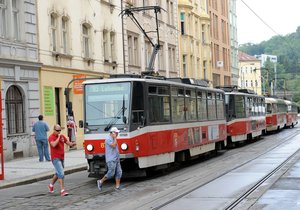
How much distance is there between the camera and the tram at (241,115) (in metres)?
29.4

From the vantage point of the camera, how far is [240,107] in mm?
30828

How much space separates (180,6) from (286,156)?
30401 millimetres

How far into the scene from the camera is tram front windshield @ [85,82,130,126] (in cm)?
1554

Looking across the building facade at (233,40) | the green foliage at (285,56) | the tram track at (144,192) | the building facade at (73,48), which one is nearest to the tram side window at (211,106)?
the tram track at (144,192)

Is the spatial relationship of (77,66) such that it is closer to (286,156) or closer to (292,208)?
(286,156)

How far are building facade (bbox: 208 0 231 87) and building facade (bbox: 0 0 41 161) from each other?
38.4 meters

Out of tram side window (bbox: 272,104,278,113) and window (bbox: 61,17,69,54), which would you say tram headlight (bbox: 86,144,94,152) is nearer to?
window (bbox: 61,17,69,54)

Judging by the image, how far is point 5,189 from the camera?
597 inches

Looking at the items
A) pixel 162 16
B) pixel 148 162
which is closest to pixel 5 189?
pixel 148 162

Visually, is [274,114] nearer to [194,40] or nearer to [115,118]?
[194,40]

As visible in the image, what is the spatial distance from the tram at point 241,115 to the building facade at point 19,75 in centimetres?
1011

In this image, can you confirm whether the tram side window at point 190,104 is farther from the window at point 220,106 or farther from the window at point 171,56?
the window at point 171,56

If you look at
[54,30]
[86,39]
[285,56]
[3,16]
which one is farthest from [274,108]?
[285,56]

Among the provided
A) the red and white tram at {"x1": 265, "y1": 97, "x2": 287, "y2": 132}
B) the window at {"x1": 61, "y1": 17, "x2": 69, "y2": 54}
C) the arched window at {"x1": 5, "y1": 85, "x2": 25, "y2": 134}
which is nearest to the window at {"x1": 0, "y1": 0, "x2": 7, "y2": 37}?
the arched window at {"x1": 5, "y1": 85, "x2": 25, "y2": 134}
